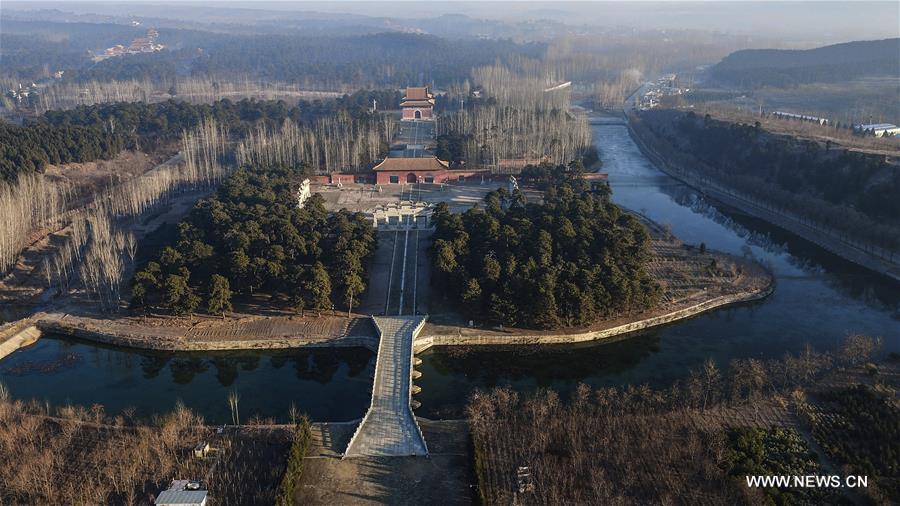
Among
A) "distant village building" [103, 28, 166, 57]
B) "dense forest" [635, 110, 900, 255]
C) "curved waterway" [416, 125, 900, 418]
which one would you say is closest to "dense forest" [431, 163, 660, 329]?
"curved waterway" [416, 125, 900, 418]

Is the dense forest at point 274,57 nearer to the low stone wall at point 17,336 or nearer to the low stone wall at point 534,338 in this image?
the low stone wall at point 17,336

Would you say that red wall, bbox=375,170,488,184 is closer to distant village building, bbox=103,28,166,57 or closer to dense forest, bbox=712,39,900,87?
dense forest, bbox=712,39,900,87

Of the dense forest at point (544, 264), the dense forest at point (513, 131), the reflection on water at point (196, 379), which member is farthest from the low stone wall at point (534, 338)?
the dense forest at point (513, 131)

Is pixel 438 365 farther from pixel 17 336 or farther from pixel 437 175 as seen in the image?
pixel 437 175

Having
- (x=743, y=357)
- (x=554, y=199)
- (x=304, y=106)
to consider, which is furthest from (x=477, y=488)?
(x=304, y=106)

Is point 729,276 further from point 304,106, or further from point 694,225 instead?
point 304,106

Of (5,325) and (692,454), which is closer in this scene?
(692,454)
